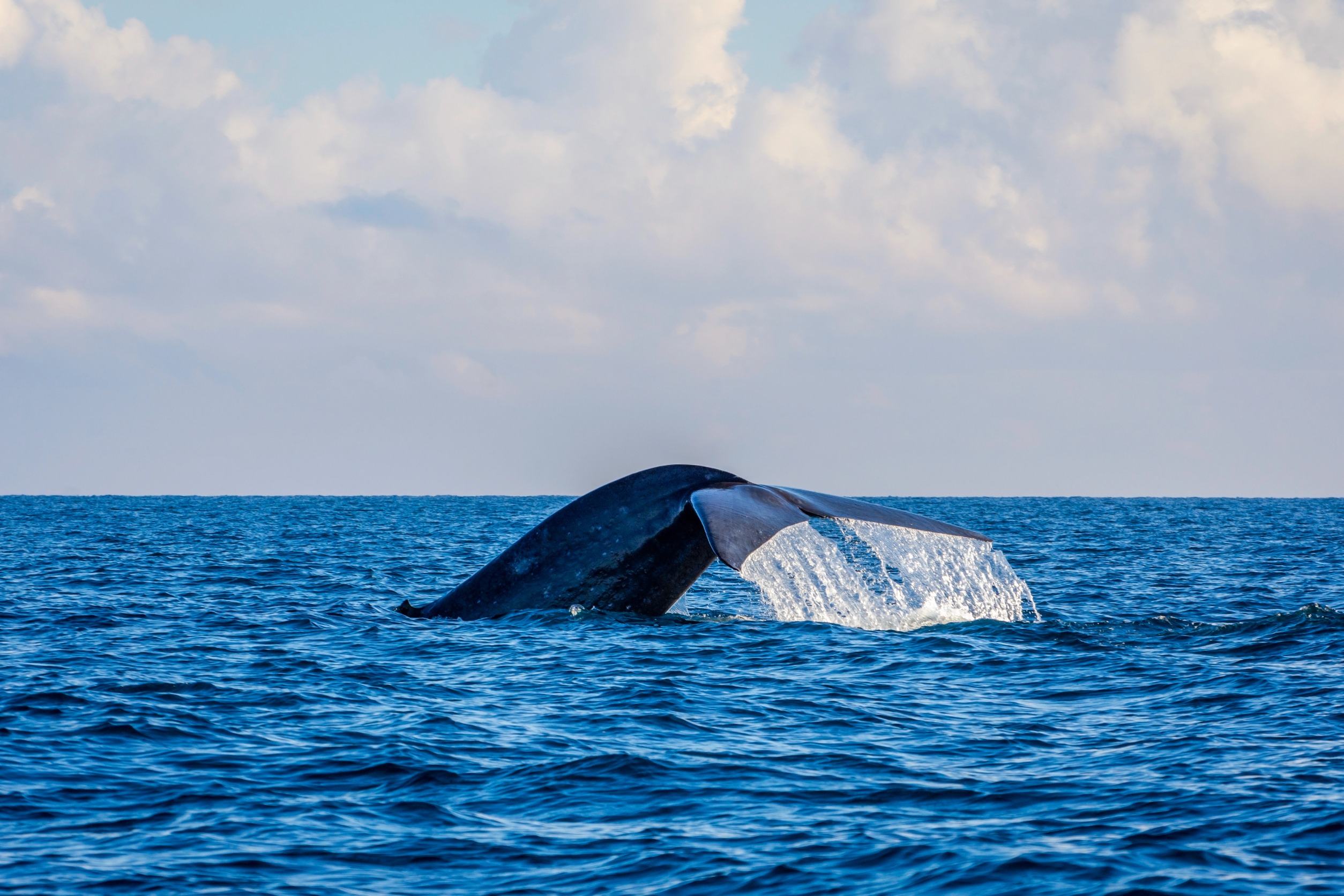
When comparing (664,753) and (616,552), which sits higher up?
(616,552)

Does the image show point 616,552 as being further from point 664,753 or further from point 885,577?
point 885,577

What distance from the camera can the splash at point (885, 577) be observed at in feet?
41.6

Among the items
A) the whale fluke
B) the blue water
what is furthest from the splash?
the blue water

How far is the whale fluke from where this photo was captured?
11.4m

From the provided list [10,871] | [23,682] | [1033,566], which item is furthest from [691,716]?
[1033,566]

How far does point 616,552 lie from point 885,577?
238 inches

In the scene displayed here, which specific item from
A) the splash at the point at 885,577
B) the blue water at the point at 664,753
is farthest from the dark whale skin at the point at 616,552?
the splash at the point at 885,577

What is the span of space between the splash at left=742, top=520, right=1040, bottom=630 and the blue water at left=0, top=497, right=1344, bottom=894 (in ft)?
2.26

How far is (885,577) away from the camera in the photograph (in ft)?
58.5

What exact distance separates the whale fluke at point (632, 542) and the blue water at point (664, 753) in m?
0.30

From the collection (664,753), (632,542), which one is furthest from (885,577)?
(664,753)

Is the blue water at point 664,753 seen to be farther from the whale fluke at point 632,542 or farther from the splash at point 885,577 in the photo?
the splash at point 885,577

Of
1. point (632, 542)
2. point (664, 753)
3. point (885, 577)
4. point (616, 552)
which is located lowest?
point (664, 753)

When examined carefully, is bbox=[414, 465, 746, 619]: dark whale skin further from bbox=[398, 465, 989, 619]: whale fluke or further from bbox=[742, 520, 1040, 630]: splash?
bbox=[742, 520, 1040, 630]: splash
